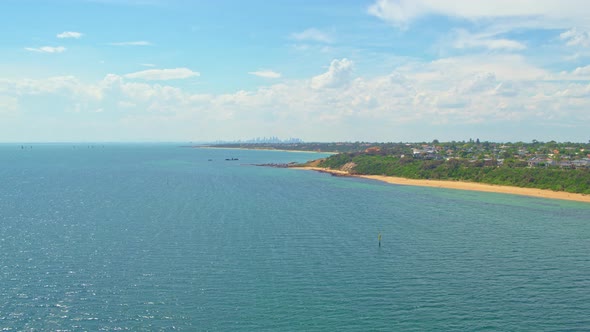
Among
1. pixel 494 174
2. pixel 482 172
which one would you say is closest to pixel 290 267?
pixel 494 174

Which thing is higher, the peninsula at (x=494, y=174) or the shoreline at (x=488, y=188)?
the peninsula at (x=494, y=174)

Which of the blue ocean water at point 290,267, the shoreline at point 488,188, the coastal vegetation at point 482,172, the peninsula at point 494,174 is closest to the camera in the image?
the blue ocean water at point 290,267

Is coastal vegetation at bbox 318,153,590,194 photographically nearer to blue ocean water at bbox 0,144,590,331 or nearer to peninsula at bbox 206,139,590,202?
peninsula at bbox 206,139,590,202

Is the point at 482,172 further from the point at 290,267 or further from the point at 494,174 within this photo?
the point at 290,267

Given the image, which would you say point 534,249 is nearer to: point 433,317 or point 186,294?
point 433,317

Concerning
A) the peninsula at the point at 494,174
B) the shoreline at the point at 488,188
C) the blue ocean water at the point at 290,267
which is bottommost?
the blue ocean water at the point at 290,267

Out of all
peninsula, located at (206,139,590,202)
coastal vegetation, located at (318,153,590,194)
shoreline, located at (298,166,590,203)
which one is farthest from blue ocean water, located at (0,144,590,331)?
coastal vegetation, located at (318,153,590,194)

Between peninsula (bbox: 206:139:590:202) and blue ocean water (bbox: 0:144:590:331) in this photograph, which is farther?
peninsula (bbox: 206:139:590:202)

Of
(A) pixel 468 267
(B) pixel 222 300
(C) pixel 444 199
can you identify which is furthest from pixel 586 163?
(B) pixel 222 300

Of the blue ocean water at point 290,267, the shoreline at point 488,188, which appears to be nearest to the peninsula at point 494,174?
the shoreline at point 488,188

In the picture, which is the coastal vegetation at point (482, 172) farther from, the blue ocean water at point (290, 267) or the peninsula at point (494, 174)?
the blue ocean water at point (290, 267)
